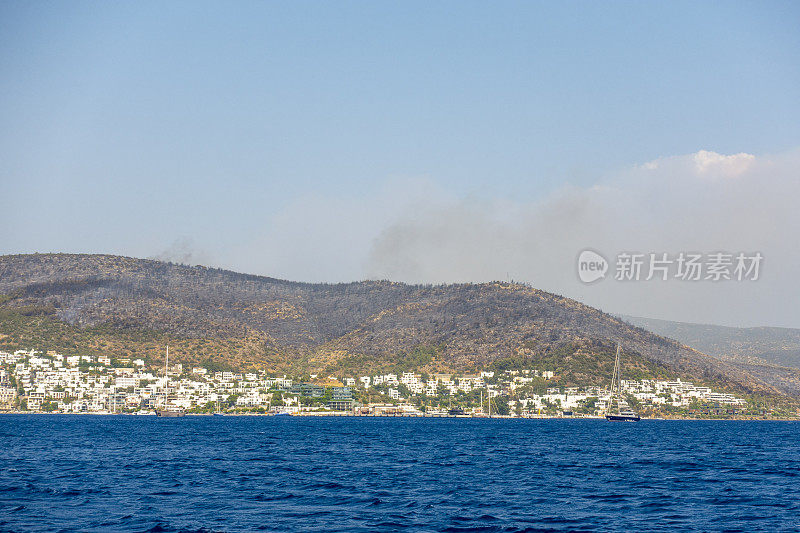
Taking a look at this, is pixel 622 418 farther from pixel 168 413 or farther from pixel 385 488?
pixel 385 488

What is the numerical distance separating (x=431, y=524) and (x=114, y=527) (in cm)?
1390

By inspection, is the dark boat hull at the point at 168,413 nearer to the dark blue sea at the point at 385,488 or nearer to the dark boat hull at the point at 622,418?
the dark boat hull at the point at 622,418

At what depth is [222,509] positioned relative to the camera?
3944 cm

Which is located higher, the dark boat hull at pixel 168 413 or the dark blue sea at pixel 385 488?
the dark blue sea at pixel 385 488

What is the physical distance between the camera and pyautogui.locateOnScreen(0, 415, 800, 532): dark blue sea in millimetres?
36688

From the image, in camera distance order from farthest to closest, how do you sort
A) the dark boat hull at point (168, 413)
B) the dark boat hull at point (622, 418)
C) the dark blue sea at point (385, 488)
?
the dark boat hull at point (168, 413) → the dark boat hull at point (622, 418) → the dark blue sea at point (385, 488)

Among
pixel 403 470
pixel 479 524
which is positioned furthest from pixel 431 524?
pixel 403 470

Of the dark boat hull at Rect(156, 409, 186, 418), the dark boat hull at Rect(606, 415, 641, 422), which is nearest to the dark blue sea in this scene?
the dark boat hull at Rect(606, 415, 641, 422)

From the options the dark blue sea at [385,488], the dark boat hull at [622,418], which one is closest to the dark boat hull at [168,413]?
the dark boat hull at [622,418]

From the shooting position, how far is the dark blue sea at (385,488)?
120 ft

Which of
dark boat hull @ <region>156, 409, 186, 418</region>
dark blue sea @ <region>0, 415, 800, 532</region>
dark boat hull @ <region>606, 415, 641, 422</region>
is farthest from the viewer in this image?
dark boat hull @ <region>156, 409, 186, 418</region>

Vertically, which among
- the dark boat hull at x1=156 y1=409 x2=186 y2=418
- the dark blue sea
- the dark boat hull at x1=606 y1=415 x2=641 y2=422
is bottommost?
the dark boat hull at x1=606 y1=415 x2=641 y2=422

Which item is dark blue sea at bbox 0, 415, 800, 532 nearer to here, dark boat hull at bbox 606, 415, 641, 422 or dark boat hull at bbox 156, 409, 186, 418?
dark boat hull at bbox 606, 415, 641, 422

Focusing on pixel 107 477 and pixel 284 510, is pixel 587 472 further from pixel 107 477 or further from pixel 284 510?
pixel 107 477
